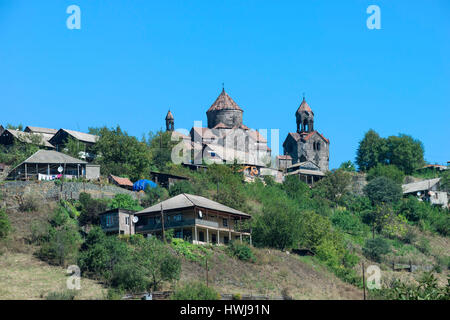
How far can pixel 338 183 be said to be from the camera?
80875 millimetres

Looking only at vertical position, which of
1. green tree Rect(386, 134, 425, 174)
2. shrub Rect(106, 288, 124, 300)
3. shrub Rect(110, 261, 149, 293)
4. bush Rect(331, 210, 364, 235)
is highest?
green tree Rect(386, 134, 425, 174)

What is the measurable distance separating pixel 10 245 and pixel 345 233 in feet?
108

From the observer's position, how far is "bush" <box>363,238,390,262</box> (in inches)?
2530

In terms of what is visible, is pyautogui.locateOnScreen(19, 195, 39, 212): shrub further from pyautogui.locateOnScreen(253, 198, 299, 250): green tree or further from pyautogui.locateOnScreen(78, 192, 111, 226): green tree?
pyautogui.locateOnScreen(253, 198, 299, 250): green tree

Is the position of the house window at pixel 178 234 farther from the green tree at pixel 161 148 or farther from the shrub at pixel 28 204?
the green tree at pixel 161 148

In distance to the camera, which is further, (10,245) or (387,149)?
(387,149)

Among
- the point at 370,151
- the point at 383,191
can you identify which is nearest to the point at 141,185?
the point at 383,191

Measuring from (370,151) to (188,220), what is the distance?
166 ft

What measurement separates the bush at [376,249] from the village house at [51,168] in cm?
2486

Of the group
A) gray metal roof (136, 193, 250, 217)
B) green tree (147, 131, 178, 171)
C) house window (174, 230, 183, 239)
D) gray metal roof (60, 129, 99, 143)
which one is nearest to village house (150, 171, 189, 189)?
green tree (147, 131, 178, 171)

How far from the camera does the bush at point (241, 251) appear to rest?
52.2 meters

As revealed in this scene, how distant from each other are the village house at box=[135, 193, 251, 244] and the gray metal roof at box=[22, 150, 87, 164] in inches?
480

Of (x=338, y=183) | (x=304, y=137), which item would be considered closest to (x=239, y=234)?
(x=338, y=183)
